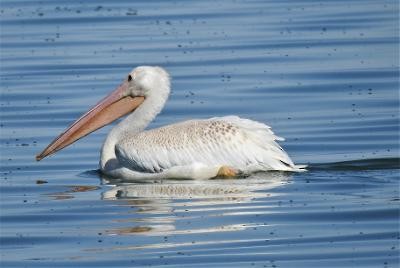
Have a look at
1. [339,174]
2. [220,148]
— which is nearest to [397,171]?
[339,174]

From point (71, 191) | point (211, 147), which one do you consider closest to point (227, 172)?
point (211, 147)

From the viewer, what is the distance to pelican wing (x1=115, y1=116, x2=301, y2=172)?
1116 centimetres

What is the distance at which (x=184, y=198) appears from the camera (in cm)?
1038

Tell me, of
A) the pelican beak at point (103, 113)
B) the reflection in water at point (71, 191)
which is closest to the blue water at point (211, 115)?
the reflection in water at point (71, 191)

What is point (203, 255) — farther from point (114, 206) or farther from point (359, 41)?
point (359, 41)

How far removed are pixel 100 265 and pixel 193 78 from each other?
711 centimetres

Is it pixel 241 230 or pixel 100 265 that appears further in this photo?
pixel 241 230

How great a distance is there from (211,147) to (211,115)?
2.23m

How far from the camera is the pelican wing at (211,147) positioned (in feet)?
36.6

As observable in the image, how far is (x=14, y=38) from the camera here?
60.1 ft

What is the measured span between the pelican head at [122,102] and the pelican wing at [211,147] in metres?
0.57

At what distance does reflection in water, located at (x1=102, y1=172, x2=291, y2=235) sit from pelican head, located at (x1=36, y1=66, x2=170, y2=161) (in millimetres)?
770

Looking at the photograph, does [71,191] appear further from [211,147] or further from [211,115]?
[211,115]

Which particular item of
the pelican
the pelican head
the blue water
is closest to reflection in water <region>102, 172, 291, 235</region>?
the blue water
